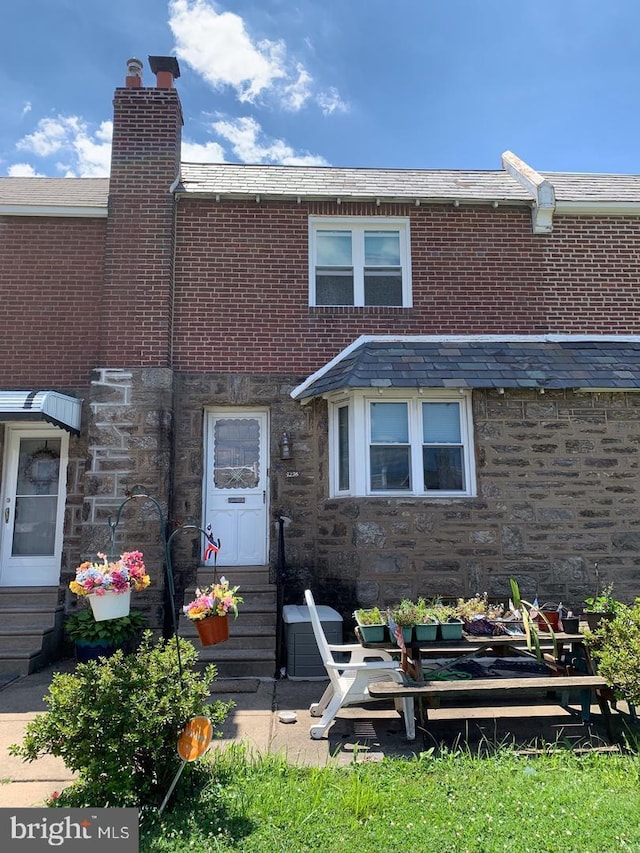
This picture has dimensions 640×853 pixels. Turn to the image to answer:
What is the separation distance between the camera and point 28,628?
742 centimetres

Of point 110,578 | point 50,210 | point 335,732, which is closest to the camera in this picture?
point 110,578

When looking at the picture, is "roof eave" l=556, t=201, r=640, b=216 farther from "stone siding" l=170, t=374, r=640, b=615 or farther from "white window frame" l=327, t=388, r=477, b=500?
"white window frame" l=327, t=388, r=477, b=500

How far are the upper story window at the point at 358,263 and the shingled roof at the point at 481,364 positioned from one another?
832 mm

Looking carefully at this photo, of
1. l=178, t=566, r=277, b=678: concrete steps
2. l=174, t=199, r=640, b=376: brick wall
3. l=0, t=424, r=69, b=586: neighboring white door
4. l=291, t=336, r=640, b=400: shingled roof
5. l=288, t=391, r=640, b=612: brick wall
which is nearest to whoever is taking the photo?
l=178, t=566, r=277, b=678: concrete steps

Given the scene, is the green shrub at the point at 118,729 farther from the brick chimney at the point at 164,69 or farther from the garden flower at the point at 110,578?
the brick chimney at the point at 164,69

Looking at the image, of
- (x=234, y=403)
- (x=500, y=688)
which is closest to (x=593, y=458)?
(x=500, y=688)

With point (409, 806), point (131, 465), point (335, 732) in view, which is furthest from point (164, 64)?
point (409, 806)

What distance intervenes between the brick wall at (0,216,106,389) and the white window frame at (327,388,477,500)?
12.5 ft

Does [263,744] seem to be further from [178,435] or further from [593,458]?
[593,458]

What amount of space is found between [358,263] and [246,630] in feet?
17.9

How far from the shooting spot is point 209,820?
3.44 m

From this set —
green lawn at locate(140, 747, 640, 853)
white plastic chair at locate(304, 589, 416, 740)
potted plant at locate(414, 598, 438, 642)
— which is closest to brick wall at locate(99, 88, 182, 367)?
white plastic chair at locate(304, 589, 416, 740)

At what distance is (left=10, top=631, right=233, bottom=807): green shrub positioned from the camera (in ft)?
11.2

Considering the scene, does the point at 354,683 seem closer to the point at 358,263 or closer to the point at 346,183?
the point at 358,263
